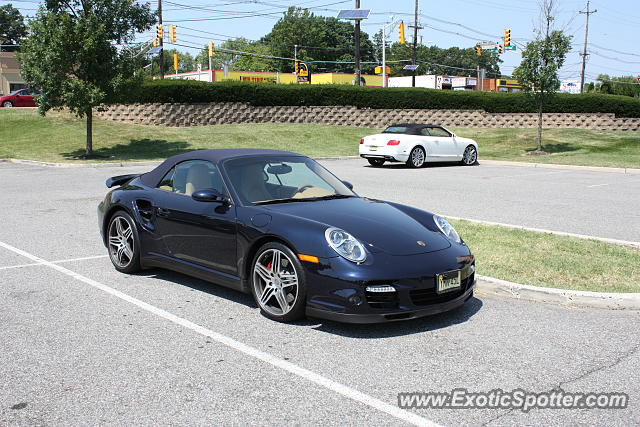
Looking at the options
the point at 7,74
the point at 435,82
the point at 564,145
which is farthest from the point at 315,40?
the point at 564,145

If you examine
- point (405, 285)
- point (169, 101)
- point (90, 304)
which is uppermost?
point (169, 101)

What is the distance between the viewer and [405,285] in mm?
4922

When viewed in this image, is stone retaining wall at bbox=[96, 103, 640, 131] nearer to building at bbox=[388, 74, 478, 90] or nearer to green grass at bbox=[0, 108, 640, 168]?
green grass at bbox=[0, 108, 640, 168]

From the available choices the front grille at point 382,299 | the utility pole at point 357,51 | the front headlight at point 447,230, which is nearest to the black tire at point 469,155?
the utility pole at point 357,51

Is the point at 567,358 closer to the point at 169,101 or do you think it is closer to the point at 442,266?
the point at 442,266

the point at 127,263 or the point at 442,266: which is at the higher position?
the point at 442,266

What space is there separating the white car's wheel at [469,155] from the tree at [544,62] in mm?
5832

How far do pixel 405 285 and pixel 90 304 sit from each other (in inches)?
113

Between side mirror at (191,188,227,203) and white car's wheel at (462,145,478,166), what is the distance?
18.0 metres

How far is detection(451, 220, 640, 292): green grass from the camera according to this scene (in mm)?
6391

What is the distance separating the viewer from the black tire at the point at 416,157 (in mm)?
21312

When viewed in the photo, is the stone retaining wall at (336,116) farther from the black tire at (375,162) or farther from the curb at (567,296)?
the curb at (567,296)

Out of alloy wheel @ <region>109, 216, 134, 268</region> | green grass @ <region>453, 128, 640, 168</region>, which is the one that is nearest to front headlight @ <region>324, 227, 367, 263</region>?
alloy wheel @ <region>109, 216, 134, 268</region>

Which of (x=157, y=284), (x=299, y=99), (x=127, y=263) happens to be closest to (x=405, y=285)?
(x=157, y=284)
